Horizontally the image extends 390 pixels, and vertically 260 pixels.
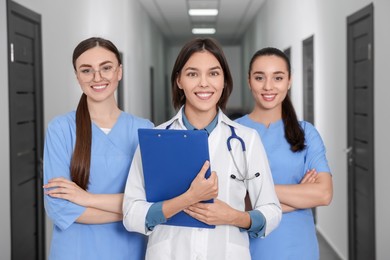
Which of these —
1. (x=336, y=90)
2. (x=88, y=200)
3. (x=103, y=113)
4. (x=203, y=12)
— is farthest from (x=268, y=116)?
(x=203, y=12)

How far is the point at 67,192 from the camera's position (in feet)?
4.36

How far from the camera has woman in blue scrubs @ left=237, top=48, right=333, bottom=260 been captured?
151 centimetres

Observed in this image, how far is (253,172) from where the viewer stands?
124 cm

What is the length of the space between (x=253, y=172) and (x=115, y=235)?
410mm

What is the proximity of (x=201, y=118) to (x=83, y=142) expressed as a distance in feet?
1.01

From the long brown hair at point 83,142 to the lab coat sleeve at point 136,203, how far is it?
16cm

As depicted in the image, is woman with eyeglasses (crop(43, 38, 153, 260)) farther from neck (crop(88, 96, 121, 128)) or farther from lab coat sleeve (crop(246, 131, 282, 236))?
lab coat sleeve (crop(246, 131, 282, 236))

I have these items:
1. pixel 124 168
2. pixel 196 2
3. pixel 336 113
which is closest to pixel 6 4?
pixel 124 168

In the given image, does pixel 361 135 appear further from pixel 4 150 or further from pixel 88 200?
pixel 88 200

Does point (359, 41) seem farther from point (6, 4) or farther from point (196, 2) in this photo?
point (196, 2)

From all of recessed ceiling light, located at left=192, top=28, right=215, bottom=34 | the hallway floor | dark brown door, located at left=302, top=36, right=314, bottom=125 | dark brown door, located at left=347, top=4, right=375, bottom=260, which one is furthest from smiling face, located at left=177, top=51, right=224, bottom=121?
recessed ceiling light, located at left=192, top=28, right=215, bottom=34

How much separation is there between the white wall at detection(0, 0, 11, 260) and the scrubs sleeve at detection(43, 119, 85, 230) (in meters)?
1.32

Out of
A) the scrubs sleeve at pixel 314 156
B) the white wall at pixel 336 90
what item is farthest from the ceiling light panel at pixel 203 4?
the scrubs sleeve at pixel 314 156

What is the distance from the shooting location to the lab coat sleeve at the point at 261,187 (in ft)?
4.01
